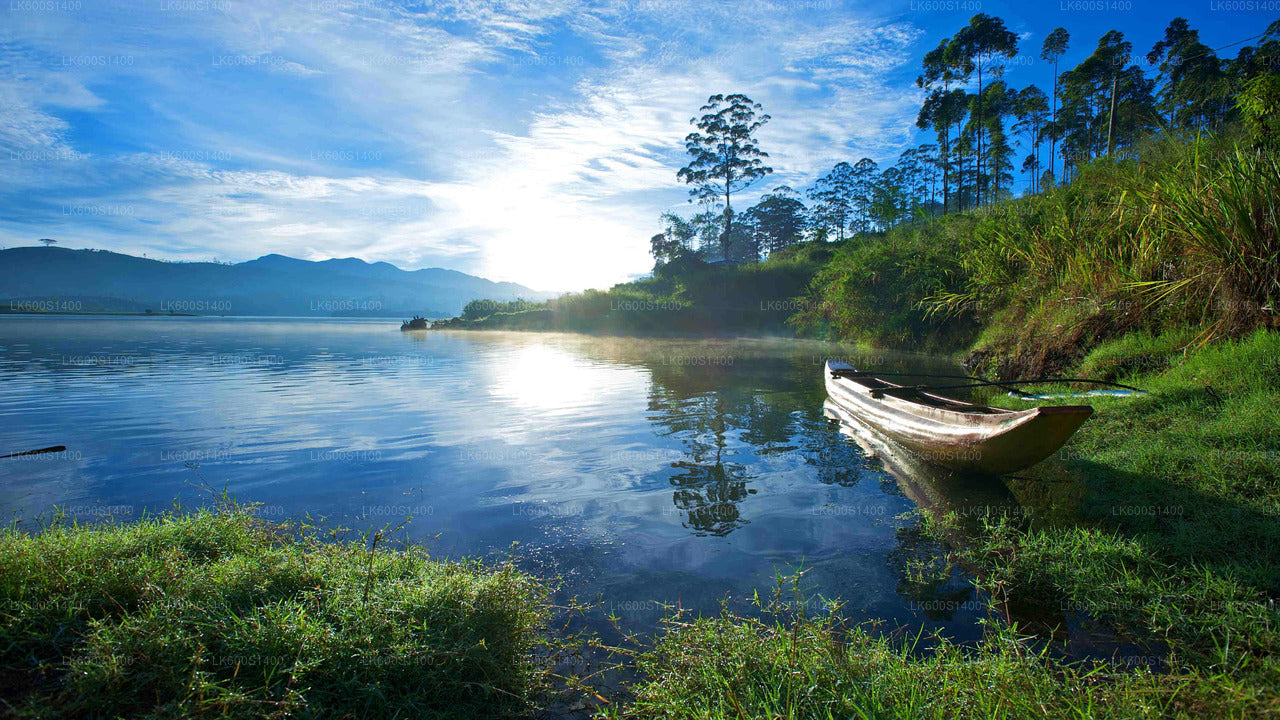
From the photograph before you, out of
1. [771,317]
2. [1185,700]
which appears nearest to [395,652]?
[1185,700]

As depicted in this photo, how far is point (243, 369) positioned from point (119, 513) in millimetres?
15781

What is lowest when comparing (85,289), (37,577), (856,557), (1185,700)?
(856,557)

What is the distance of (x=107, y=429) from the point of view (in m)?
9.72

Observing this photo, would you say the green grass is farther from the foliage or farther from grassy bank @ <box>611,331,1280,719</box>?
the foliage

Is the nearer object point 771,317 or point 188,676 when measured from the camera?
point 188,676

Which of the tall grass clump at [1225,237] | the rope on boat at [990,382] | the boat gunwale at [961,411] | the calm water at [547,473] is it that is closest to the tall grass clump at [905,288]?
the calm water at [547,473]

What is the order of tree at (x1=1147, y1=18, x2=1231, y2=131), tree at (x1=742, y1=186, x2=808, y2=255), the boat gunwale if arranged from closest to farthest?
the boat gunwale < tree at (x1=1147, y1=18, x2=1231, y2=131) < tree at (x1=742, y1=186, x2=808, y2=255)

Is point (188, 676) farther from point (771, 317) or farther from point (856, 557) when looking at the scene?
point (771, 317)

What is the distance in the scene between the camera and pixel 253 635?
2.76 meters

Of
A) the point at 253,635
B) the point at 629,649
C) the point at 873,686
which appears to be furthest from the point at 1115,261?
the point at 253,635

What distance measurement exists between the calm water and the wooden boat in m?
0.68

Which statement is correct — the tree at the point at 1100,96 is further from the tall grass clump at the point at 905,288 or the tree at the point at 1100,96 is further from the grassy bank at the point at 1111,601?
the grassy bank at the point at 1111,601

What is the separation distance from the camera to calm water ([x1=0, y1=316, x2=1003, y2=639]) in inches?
192

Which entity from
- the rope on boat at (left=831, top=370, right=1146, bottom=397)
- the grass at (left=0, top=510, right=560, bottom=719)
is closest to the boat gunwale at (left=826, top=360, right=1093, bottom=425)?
the rope on boat at (left=831, top=370, right=1146, bottom=397)
